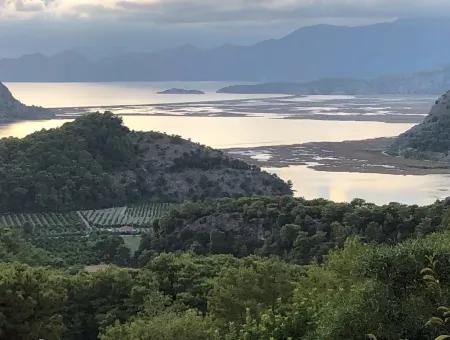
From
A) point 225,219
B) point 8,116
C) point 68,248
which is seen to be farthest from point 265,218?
point 8,116

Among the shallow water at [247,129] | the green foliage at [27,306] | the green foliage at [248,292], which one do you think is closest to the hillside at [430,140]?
the shallow water at [247,129]

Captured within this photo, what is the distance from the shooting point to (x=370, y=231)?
3309cm

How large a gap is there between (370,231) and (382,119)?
322 feet

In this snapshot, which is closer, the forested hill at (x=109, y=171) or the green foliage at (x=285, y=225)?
the green foliage at (x=285, y=225)

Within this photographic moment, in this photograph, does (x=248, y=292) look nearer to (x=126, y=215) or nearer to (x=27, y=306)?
(x=27, y=306)

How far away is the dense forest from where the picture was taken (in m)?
10.3

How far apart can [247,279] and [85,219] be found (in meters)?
37.8

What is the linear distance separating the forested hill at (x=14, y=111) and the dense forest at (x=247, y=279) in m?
103

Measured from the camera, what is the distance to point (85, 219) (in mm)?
53594

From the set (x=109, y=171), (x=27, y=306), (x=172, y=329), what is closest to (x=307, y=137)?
(x=109, y=171)

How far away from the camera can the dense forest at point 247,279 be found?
1030 centimetres

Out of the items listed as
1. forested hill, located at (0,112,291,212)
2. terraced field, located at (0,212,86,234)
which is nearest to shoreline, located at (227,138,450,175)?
forested hill, located at (0,112,291,212)

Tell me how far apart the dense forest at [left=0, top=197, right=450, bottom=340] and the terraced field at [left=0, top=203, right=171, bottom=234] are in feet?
12.4

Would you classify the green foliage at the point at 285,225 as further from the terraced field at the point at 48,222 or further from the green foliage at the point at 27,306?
the green foliage at the point at 27,306
